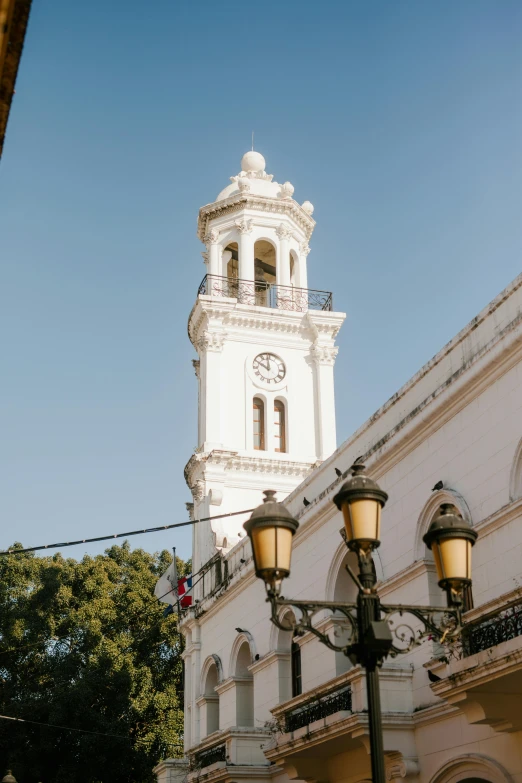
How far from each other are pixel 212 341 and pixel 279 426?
10.9 ft

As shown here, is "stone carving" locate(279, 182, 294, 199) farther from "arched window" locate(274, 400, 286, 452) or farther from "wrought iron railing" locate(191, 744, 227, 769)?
"wrought iron railing" locate(191, 744, 227, 769)

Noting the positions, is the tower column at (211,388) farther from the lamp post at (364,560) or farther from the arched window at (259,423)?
the lamp post at (364,560)

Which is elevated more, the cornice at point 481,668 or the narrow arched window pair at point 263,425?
the narrow arched window pair at point 263,425

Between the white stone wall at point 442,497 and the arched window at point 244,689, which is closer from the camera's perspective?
the white stone wall at point 442,497

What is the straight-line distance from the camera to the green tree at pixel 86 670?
3130 centimetres

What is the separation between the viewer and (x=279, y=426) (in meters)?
29.2

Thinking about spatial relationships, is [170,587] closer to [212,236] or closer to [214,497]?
[214,497]

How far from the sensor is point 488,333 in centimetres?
1359

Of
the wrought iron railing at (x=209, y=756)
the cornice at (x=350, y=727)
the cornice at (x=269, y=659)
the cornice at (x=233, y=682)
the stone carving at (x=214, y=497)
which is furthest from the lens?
the stone carving at (x=214, y=497)

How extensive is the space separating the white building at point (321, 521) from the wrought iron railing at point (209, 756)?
0.27 ft

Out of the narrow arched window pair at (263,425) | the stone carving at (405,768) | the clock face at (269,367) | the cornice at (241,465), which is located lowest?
the stone carving at (405,768)

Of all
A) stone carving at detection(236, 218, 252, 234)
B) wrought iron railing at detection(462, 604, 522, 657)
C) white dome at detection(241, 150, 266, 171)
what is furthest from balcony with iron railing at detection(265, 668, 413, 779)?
white dome at detection(241, 150, 266, 171)

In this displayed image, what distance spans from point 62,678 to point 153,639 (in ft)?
14.3

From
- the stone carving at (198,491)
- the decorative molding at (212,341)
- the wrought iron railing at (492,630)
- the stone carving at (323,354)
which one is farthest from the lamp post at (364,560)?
the stone carving at (323,354)
